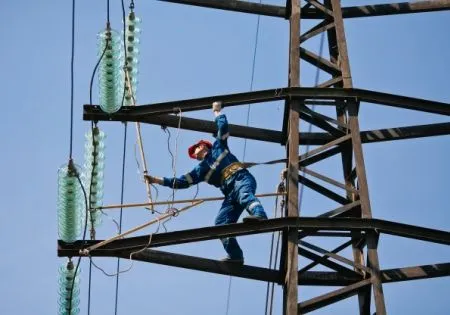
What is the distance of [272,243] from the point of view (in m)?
22.7

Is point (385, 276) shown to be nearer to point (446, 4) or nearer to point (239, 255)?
point (239, 255)

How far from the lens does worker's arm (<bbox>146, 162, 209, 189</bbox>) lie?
22.6m

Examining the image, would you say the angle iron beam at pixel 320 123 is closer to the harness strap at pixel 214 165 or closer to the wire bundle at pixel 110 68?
the harness strap at pixel 214 165

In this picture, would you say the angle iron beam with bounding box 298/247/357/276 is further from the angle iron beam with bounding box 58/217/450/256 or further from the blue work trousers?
the blue work trousers

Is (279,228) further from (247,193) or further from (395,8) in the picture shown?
(395,8)

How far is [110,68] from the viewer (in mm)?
22156

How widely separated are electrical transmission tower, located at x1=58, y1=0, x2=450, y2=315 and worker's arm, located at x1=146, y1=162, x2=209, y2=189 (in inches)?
34.4

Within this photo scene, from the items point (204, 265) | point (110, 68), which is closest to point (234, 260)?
point (204, 265)

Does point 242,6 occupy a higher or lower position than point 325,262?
higher

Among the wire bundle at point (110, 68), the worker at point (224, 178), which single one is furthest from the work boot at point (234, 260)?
the wire bundle at point (110, 68)

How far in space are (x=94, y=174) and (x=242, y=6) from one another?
434 centimetres

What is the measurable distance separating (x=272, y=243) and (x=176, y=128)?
227 cm

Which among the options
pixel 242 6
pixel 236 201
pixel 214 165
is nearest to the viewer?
pixel 236 201

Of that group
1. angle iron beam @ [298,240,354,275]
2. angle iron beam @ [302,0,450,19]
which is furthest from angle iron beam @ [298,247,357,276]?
angle iron beam @ [302,0,450,19]
